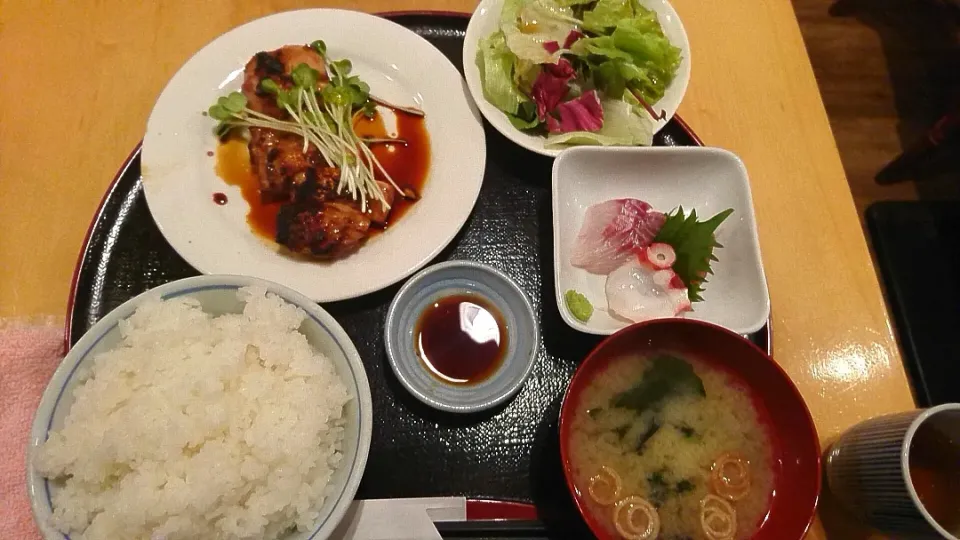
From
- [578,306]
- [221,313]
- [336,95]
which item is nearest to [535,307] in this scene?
[578,306]

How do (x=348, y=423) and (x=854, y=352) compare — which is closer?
(x=348, y=423)

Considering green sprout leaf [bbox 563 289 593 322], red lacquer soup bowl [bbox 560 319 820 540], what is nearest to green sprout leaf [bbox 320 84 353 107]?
green sprout leaf [bbox 563 289 593 322]

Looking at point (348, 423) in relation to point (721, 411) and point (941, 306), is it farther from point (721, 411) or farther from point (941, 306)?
point (941, 306)

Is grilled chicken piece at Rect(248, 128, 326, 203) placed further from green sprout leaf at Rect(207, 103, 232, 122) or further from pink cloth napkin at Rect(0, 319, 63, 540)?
pink cloth napkin at Rect(0, 319, 63, 540)

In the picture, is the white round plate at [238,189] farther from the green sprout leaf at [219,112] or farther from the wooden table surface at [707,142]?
the wooden table surface at [707,142]

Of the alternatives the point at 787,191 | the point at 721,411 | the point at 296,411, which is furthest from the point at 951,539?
the point at 296,411
